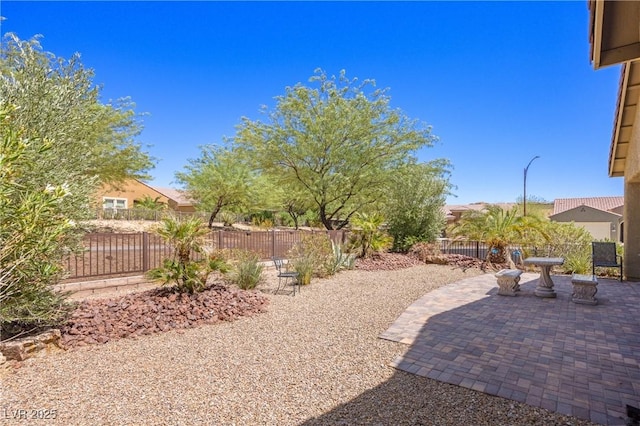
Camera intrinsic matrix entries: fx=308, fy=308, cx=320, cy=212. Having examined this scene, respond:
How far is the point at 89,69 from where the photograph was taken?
5035 millimetres

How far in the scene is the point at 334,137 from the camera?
15180 millimetres

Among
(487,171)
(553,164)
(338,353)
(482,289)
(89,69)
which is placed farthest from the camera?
(487,171)

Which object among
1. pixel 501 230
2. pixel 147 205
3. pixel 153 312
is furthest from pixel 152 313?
pixel 147 205

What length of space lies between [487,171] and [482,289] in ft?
84.1

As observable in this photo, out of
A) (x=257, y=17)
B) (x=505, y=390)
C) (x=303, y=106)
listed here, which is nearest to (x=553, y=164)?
(x=303, y=106)

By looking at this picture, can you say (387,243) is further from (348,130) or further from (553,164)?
(553,164)

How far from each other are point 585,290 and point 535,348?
3.65m

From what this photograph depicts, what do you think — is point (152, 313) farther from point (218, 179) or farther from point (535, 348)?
point (218, 179)

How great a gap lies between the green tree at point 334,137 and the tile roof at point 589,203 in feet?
88.8

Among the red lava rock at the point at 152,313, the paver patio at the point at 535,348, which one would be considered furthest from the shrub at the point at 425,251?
the red lava rock at the point at 152,313

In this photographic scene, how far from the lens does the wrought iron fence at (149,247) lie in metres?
8.27

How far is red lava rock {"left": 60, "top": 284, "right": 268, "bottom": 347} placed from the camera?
15.2ft

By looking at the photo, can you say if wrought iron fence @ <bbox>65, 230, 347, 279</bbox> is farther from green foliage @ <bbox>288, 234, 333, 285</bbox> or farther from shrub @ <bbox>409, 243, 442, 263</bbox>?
shrub @ <bbox>409, 243, 442, 263</bbox>

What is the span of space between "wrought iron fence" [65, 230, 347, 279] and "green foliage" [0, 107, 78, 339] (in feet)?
11.0
